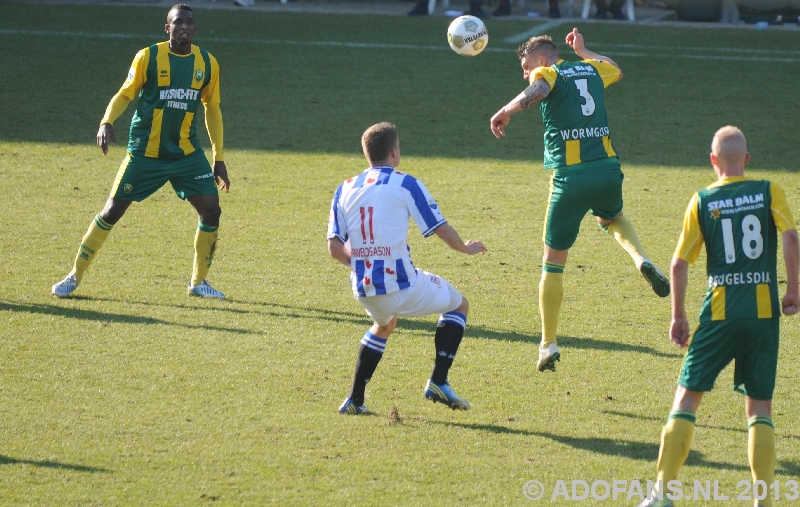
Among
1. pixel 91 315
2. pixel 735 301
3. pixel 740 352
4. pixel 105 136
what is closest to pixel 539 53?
pixel 735 301

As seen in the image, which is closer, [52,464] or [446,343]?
[52,464]

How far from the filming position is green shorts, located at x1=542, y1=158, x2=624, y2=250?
21.0 feet

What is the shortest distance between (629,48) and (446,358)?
42.0 feet

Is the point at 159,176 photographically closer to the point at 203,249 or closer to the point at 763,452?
the point at 203,249

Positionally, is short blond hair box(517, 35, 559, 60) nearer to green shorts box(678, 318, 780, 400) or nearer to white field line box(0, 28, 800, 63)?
green shorts box(678, 318, 780, 400)

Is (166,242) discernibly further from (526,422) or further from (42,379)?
(526,422)

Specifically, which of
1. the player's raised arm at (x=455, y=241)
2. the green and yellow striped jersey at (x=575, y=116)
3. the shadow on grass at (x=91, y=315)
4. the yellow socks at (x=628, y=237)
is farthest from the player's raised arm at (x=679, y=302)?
the shadow on grass at (x=91, y=315)

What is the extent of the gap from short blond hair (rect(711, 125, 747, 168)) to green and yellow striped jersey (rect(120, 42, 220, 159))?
4.33 metres

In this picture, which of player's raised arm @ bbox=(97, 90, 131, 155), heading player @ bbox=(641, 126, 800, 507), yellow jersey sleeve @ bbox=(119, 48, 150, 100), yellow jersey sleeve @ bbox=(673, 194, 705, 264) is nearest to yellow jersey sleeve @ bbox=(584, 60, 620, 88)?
heading player @ bbox=(641, 126, 800, 507)

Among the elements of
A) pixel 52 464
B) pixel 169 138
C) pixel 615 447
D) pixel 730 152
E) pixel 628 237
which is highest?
→ pixel 169 138

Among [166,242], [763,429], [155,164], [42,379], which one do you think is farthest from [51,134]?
[763,429]

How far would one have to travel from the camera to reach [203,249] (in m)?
7.78

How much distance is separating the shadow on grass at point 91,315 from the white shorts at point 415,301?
5.91 ft

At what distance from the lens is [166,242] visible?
909cm
